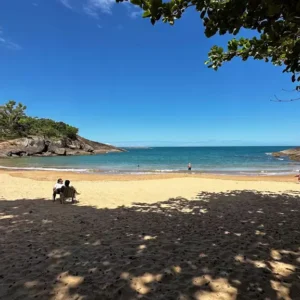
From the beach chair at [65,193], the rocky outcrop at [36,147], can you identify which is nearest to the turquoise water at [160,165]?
the rocky outcrop at [36,147]

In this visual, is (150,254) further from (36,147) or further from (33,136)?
(33,136)

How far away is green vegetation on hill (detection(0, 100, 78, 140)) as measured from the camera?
8862 cm

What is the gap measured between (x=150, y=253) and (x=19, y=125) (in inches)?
3985

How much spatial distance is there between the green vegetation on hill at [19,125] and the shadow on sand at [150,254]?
88236 millimetres

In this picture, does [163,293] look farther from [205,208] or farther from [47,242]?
[205,208]

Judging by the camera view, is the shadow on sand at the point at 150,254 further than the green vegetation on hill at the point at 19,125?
No

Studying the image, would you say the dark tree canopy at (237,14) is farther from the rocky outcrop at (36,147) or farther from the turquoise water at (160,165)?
the rocky outcrop at (36,147)

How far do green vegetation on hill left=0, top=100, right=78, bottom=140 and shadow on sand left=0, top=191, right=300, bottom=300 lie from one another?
88236 mm

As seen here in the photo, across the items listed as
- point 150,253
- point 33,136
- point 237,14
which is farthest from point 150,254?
point 33,136

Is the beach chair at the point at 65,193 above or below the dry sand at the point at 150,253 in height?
above

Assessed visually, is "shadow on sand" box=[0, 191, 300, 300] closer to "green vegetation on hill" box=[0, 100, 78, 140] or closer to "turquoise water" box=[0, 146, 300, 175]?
"turquoise water" box=[0, 146, 300, 175]

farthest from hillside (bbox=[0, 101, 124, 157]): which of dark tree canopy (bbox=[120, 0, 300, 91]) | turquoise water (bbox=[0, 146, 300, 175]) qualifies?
dark tree canopy (bbox=[120, 0, 300, 91])

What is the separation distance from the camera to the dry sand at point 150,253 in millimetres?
3637

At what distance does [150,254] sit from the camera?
16.4 ft
